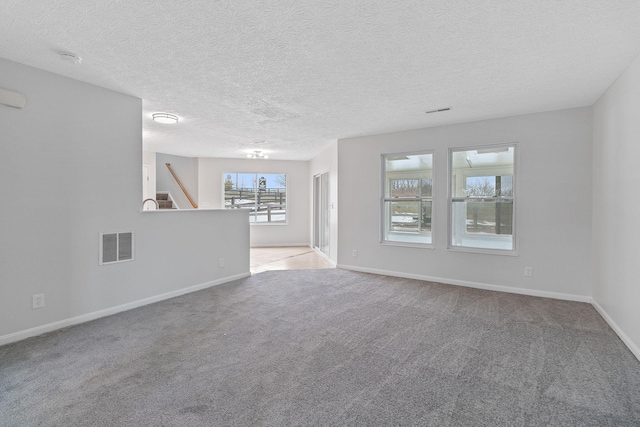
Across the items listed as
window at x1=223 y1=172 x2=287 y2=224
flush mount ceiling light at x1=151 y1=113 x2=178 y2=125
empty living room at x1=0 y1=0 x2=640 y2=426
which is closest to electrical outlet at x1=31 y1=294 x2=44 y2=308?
empty living room at x1=0 y1=0 x2=640 y2=426

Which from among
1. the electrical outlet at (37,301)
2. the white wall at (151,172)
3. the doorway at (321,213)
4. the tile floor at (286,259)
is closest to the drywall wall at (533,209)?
the tile floor at (286,259)

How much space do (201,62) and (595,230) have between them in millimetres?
4673

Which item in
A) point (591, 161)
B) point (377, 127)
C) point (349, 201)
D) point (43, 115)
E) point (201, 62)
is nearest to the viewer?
point (201, 62)

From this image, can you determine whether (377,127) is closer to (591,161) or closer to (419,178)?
(419,178)

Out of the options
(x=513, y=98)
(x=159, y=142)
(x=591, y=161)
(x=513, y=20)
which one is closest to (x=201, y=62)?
(x=513, y=20)

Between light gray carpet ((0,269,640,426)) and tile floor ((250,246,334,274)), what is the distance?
84.0 inches

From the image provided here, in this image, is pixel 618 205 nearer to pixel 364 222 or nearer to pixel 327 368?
pixel 327 368

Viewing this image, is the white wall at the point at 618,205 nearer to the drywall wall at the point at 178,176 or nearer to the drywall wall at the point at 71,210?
the drywall wall at the point at 71,210

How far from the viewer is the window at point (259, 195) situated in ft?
27.2

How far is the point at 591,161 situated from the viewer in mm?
3758

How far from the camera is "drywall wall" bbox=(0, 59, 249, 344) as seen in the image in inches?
105

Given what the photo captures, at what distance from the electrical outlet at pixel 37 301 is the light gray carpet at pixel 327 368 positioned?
29 centimetres

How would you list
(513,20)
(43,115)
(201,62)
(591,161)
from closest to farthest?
(513,20)
(201,62)
(43,115)
(591,161)

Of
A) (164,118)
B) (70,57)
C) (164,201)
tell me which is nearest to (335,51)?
(70,57)
